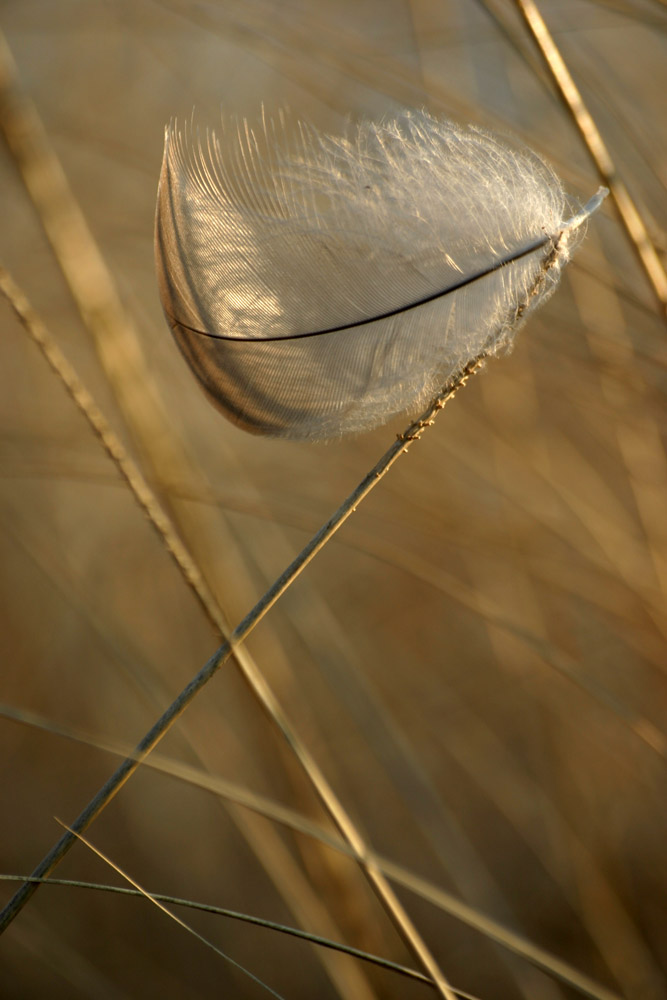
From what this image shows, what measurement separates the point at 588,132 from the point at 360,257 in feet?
0.79

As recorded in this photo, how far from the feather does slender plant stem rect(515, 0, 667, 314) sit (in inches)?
4.2

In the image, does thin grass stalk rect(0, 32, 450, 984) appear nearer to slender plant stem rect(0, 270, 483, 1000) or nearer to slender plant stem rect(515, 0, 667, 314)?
slender plant stem rect(0, 270, 483, 1000)

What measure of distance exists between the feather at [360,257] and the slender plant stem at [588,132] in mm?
107

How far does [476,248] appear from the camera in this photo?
445 millimetres

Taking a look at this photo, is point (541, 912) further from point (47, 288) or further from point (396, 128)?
point (47, 288)

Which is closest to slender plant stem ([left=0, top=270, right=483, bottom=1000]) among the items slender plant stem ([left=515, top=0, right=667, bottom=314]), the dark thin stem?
the dark thin stem

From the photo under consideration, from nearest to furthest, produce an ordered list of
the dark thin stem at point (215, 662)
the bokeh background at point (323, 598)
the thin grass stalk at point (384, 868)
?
1. the dark thin stem at point (215, 662)
2. the thin grass stalk at point (384, 868)
3. the bokeh background at point (323, 598)

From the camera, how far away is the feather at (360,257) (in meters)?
0.44

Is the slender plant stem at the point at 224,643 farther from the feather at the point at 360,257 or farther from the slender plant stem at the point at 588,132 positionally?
the slender plant stem at the point at 588,132

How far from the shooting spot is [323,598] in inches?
75.3

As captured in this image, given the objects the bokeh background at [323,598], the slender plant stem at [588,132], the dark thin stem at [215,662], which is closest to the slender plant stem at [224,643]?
the dark thin stem at [215,662]

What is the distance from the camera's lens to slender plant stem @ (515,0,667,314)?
53 centimetres

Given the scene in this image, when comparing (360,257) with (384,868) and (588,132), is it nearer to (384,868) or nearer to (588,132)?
(588,132)

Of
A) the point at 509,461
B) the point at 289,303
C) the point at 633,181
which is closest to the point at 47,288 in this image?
the point at 509,461
